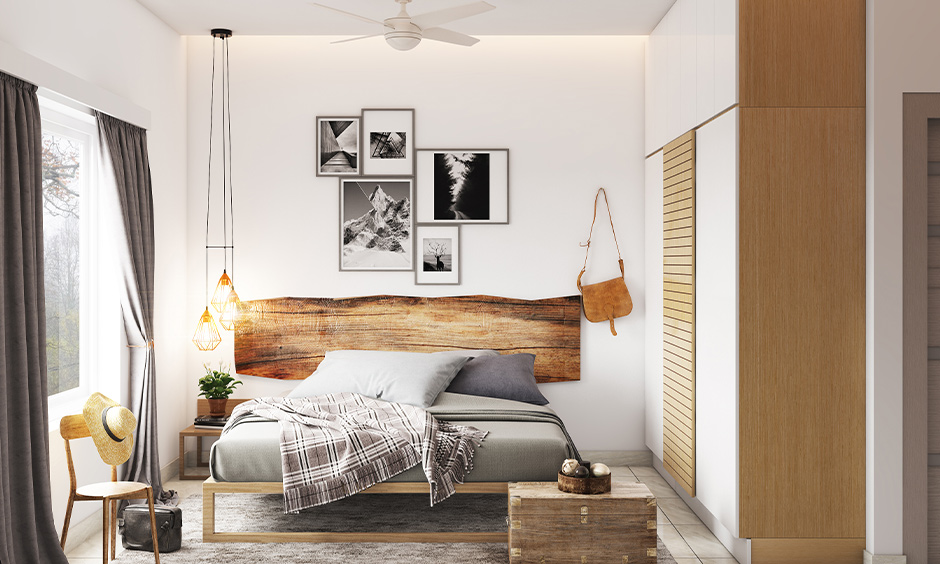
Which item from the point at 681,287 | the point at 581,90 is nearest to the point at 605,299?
the point at 681,287

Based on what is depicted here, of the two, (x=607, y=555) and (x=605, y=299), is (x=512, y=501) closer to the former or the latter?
(x=607, y=555)

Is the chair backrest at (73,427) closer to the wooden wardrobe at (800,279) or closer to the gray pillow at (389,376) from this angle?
the gray pillow at (389,376)

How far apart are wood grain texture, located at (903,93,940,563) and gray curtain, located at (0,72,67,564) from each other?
143 inches

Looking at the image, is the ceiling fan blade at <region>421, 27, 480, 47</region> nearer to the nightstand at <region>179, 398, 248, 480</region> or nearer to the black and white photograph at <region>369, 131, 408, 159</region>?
the black and white photograph at <region>369, 131, 408, 159</region>

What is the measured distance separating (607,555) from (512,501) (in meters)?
0.47

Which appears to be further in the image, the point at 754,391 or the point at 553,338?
the point at 553,338

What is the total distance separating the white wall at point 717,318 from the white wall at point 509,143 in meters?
1.21

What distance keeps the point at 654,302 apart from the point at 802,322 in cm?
156

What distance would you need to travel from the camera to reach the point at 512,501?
10.5 ft

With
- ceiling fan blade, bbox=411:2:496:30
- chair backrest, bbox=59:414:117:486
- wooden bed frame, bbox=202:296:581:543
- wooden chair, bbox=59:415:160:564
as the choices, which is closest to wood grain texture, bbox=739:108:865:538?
ceiling fan blade, bbox=411:2:496:30

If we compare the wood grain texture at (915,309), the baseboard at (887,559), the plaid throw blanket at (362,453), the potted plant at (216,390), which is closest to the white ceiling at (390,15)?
the wood grain texture at (915,309)

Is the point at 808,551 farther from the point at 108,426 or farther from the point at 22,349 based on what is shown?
the point at 22,349

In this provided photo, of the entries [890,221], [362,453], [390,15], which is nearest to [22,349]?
[362,453]

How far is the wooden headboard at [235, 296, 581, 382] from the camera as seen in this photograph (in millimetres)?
5094
